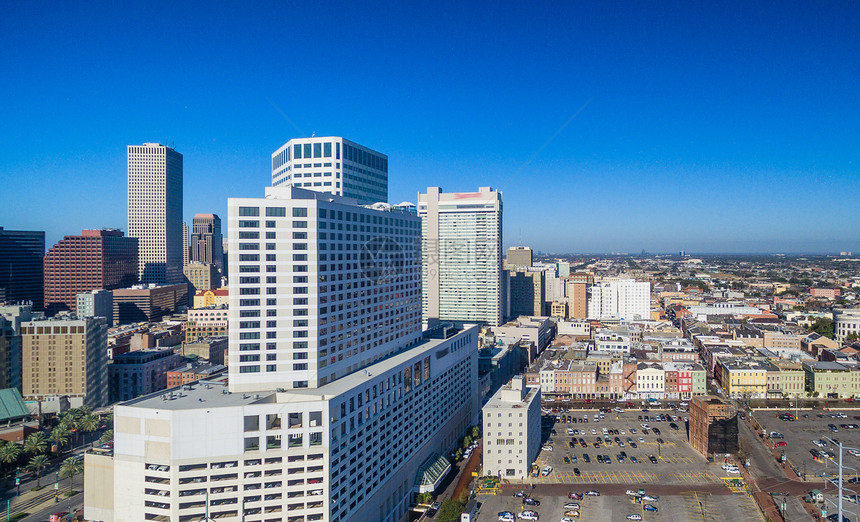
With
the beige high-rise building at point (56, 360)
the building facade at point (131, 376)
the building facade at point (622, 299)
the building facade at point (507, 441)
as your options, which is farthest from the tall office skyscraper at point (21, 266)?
the building facade at point (622, 299)

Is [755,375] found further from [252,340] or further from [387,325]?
[252,340]

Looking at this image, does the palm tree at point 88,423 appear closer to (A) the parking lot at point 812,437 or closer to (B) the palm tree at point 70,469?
(B) the palm tree at point 70,469

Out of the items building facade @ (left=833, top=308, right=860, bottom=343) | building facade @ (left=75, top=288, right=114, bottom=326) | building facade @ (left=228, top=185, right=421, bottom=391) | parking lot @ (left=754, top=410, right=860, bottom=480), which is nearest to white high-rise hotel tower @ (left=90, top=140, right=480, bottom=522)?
building facade @ (left=228, top=185, right=421, bottom=391)

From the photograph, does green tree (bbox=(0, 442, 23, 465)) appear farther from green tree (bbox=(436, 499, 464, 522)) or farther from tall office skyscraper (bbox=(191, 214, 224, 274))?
tall office skyscraper (bbox=(191, 214, 224, 274))

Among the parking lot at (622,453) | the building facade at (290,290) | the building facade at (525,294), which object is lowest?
the parking lot at (622,453)

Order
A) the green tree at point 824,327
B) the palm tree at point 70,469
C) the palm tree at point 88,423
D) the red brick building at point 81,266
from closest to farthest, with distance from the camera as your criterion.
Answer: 1. the palm tree at point 70,469
2. the palm tree at point 88,423
3. the green tree at point 824,327
4. the red brick building at point 81,266

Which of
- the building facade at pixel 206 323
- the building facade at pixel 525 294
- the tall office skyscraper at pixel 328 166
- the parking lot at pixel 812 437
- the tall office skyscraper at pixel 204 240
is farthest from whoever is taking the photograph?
the tall office skyscraper at pixel 204 240

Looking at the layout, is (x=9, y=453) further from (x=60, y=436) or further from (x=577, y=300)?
(x=577, y=300)

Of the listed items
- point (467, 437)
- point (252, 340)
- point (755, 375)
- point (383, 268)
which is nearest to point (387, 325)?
point (383, 268)
